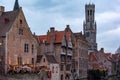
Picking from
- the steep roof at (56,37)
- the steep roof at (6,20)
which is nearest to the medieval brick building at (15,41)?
the steep roof at (6,20)

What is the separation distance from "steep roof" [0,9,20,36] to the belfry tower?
105949 millimetres

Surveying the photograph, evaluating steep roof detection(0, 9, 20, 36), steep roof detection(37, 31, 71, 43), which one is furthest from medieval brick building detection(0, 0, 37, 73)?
steep roof detection(37, 31, 71, 43)

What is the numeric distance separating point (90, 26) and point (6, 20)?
120907mm

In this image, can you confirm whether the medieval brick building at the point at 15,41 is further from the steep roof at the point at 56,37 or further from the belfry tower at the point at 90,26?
the belfry tower at the point at 90,26

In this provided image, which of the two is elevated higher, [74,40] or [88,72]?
[74,40]

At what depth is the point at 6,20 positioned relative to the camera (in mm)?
67812

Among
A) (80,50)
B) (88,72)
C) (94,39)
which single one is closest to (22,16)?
(80,50)

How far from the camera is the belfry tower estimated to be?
179 meters

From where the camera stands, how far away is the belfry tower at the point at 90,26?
178875 mm

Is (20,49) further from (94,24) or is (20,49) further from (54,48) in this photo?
(94,24)

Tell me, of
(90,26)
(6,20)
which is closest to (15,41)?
(6,20)

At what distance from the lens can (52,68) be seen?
72688 millimetres

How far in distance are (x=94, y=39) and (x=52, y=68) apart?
110 metres

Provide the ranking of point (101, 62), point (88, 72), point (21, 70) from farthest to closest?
point (101, 62)
point (88, 72)
point (21, 70)
